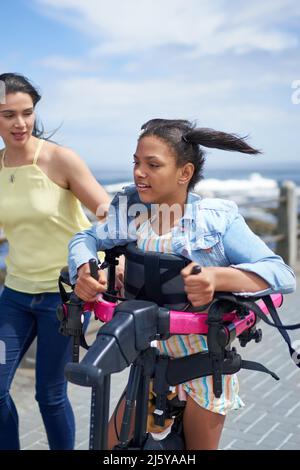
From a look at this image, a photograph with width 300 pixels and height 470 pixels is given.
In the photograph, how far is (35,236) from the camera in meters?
2.76

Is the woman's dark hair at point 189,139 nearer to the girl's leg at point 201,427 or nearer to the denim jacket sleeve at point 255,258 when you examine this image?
the denim jacket sleeve at point 255,258

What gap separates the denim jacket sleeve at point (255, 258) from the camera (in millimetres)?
1667

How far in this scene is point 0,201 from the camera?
277cm

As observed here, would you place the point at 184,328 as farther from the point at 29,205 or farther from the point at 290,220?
the point at 290,220

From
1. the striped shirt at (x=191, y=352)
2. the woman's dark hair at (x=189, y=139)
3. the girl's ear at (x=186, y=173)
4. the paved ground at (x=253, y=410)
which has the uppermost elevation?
the woman's dark hair at (x=189, y=139)

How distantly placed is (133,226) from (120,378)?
3.01 metres

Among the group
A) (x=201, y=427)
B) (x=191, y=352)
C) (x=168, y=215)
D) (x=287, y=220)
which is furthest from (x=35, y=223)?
(x=287, y=220)

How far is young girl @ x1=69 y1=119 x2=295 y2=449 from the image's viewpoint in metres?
1.77

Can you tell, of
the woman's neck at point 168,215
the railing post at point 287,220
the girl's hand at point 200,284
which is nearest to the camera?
the girl's hand at point 200,284

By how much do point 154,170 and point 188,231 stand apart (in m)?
0.20

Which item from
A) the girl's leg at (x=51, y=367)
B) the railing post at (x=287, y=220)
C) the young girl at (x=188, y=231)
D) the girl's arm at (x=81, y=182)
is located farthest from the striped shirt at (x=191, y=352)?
the railing post at (x=287, y=220)

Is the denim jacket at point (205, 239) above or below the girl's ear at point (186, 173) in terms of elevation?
below

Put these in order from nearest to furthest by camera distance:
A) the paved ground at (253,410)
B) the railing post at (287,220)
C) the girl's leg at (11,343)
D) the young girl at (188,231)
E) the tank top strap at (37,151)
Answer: the young girl at (188,231) → the girl's leg at (11,343) → the tank top strap at (37,151) → the paved ground at (253,410) → the railing post at (287,220)
